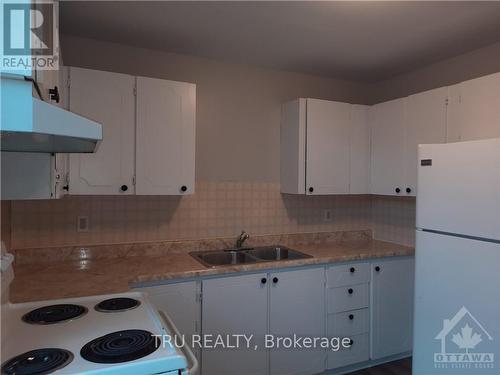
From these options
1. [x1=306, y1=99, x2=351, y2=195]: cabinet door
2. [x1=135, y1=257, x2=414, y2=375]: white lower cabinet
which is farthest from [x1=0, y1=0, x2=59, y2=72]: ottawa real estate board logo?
[x1=306, y1=99, x2=351, y2=195]: cabinet door

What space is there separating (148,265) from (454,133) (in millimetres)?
2269

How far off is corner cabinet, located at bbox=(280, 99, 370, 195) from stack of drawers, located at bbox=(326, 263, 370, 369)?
27.1 inches

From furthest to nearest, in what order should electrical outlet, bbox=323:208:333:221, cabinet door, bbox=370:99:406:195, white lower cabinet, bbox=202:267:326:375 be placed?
electrical outlet, bbox=323:208:333:221 → cabinet door, bbox=370:99:406:195 → white lower cabinet, bbox=202:267:326:375

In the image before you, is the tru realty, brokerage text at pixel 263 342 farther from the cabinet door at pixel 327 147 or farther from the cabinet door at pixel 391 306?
the cabinet door at pixel 327 147

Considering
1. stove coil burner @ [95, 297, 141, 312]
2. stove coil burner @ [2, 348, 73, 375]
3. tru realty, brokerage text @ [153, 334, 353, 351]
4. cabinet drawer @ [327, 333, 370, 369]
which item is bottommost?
cabinet drawer @ [327, 333, 370, 369]

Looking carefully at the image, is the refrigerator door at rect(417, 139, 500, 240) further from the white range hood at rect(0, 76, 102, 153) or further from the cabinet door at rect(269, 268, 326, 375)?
the white range hood at rect(0, 76, 102, 153)

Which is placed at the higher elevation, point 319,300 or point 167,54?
point 167,54

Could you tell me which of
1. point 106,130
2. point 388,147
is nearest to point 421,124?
point 388,147

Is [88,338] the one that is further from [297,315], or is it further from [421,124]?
[421,124]

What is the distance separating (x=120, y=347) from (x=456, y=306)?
5.57ft

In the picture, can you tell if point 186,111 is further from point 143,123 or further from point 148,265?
point 148,265

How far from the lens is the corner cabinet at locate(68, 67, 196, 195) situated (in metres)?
2.15

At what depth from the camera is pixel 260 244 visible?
9.73ft

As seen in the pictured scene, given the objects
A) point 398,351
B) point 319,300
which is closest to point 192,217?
point 319,300
